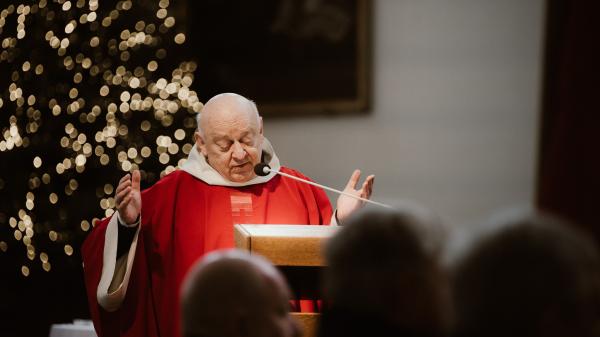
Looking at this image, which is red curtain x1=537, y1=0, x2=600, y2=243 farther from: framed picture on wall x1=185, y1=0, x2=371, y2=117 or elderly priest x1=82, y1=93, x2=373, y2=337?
framed picture on wall x1=185, y1=0, x2=371, y2=117

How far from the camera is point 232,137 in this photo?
3.77 metres

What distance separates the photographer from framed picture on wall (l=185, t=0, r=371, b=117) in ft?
17.5

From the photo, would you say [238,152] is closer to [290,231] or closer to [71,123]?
[290,231]

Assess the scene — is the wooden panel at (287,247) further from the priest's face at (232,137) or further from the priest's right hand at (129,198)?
the priest's face at (232,137)

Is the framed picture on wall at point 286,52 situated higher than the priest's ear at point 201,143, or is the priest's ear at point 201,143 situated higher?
the framed picture on wall at point 286,52

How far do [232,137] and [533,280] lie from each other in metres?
2.52

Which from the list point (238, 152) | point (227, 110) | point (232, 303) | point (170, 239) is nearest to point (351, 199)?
point (238, 152)

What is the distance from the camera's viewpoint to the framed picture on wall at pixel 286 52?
17.5ft

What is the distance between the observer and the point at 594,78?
2.33 metres

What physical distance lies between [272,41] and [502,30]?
1394 millimetres

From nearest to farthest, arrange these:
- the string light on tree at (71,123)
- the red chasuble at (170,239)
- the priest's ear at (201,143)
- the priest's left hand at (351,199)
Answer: the priest's left hand at (351,199) → the red chasuble at (170,239) → the priest's ear at (201,143) → the string light on tree at (71,123)

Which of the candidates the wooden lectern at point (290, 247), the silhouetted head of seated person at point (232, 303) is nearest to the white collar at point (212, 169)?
the wooden lectern at point (290, 247)

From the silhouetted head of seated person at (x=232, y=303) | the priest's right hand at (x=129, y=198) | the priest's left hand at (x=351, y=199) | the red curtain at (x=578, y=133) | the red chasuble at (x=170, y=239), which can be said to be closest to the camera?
the silhouetted head of seated person at (x=232, y=303)

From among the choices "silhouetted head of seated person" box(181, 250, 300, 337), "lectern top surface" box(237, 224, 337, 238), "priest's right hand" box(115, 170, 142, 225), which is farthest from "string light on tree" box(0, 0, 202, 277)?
"silhouetted head of seated person" box(181, 250, 300, 337)
